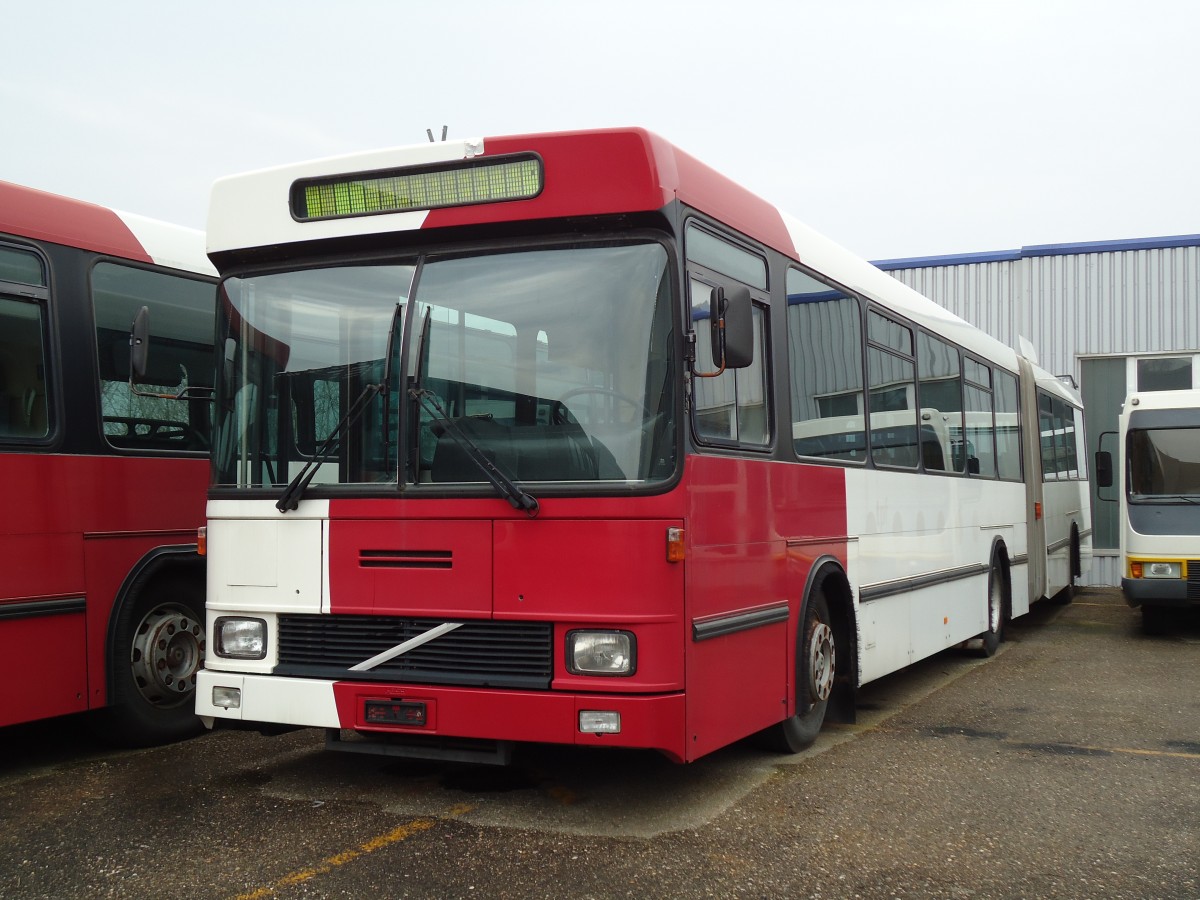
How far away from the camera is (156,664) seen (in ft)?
23.0

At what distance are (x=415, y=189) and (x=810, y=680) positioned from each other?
10.9 feet

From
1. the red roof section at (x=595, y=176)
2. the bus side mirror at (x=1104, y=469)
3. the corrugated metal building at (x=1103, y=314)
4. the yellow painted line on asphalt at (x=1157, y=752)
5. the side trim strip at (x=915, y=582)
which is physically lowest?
the yellow painted line on asphalt at (x=1157, y=752)

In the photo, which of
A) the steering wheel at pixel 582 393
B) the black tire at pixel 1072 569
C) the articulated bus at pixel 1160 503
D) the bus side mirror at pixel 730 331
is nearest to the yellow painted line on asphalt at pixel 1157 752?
the bus side mirror at pixel 730 331

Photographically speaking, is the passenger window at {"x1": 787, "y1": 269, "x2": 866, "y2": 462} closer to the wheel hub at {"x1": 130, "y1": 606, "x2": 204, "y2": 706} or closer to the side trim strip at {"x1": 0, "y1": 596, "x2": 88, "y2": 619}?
the wheel hub at {"x1": 130, "y1": 606, "x2": 204, "y2": 706}

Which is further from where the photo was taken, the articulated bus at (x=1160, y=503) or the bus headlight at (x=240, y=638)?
the articulated bus at (x=1160, y=503)

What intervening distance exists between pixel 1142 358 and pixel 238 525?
1844 cm

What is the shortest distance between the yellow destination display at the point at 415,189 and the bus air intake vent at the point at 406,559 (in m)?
1.55

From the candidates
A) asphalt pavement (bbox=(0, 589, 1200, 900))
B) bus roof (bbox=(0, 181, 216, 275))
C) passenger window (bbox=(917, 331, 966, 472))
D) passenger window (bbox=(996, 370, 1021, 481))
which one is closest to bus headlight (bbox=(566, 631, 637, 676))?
asphalt pavement (bbox=(0, 589, 1200, 900))

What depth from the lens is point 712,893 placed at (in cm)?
439

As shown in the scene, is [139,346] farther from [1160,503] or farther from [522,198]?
[1160,503]

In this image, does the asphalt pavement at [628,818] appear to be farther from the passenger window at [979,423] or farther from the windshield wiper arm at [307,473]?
the passenger window at [979,423]

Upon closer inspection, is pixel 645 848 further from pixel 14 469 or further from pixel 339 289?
pixel 14 469

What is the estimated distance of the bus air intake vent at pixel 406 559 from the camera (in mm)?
5277

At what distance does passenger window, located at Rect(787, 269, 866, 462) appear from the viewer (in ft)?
21.9
